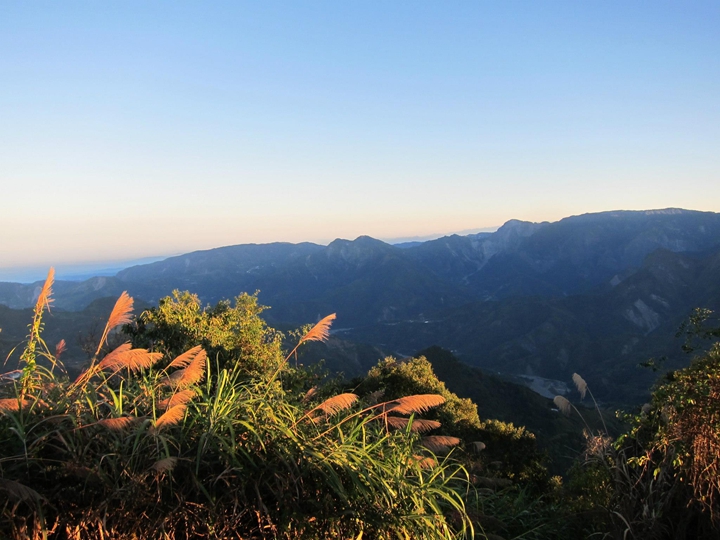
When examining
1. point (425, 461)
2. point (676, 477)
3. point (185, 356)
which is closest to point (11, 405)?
point (185, 356)

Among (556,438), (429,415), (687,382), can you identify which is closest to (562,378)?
(556,438)

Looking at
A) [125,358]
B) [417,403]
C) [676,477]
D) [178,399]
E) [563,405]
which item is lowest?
[676,477]

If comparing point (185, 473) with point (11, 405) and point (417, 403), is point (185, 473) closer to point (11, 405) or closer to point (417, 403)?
point (11, 405)

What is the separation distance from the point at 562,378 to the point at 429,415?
16158cm

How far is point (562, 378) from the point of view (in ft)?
536

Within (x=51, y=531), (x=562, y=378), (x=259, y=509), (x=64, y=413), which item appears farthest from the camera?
(x=562, y=378)

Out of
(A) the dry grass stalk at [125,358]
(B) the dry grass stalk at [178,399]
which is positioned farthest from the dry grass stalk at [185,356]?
(B) the dry grass stalk at [178,399]

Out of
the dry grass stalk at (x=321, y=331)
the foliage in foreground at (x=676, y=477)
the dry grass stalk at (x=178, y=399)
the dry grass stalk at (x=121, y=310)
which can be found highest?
the dry grass stalk at (x=121, y=310)

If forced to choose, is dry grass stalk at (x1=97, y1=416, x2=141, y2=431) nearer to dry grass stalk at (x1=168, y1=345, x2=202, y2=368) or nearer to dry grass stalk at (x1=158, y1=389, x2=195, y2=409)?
dry grass stalk at (x1=158, y1=389, x2=195, y2=409)

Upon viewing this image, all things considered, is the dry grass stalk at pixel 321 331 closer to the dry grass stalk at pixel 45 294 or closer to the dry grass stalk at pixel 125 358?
the dry grass stalk at pixel 125 358

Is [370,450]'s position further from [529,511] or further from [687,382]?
[687,382]

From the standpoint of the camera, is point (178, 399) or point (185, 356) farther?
point (185, 356)

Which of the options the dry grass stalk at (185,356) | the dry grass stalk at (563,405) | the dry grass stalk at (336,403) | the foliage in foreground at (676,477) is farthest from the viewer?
the dry grass stalk at (563,405)

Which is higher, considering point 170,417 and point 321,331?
point 321,331
